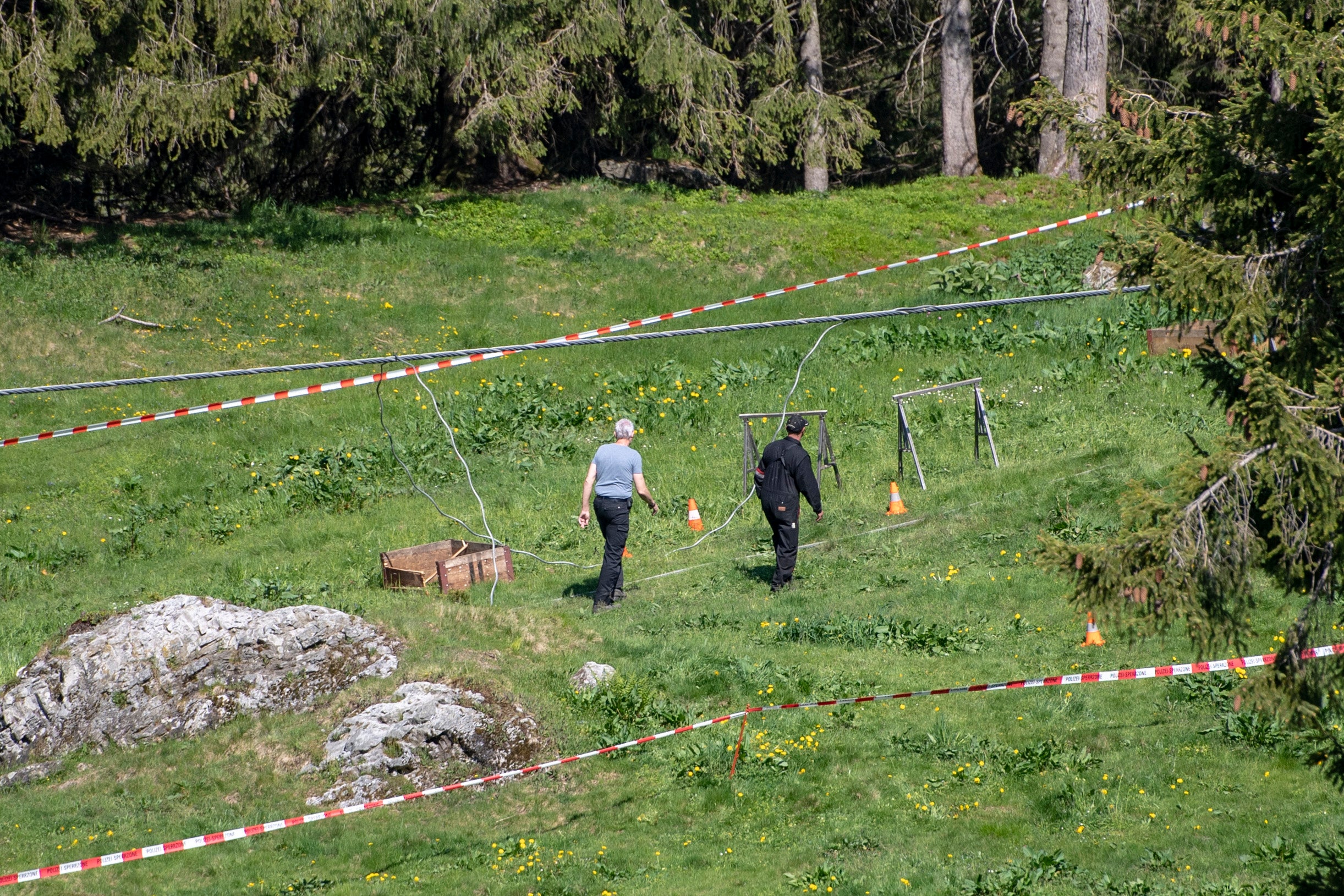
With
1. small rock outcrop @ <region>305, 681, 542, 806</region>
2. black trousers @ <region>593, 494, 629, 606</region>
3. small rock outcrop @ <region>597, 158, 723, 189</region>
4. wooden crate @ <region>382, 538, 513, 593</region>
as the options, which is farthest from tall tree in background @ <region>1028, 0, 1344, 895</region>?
small rock outcrop @ <region>597, 158, 723, 189</region>

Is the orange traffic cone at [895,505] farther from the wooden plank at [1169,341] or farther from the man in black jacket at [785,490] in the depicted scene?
the wooden plank at [1169,341]

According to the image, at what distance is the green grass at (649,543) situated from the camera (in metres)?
7.48

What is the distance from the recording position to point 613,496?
470 inches

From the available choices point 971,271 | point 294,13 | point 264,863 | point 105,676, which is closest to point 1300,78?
point 264,863

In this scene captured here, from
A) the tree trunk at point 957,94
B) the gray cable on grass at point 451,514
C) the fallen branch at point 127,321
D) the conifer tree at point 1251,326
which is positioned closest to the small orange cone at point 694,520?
the gray cable on grass at point 451,514

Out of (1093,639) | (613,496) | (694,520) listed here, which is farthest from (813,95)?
(1093,639)

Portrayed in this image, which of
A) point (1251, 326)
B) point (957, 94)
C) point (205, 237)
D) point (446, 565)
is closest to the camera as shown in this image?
point (1251, 326)

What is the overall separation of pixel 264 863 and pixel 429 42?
2158 cm

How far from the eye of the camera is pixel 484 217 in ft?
89.0

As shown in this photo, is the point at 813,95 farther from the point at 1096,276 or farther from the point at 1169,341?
the point at 1169,341

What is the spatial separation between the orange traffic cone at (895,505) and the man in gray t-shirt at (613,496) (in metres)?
3.07

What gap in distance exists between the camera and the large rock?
933 cm

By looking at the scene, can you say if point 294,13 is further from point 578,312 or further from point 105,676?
point 105,676

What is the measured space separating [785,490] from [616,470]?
1.54 metres
